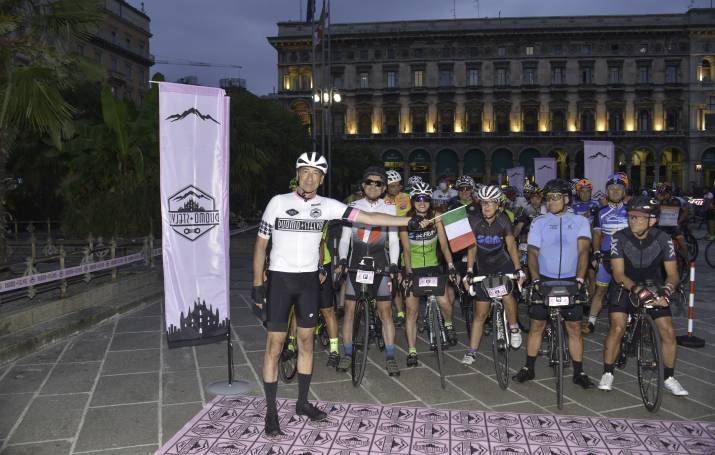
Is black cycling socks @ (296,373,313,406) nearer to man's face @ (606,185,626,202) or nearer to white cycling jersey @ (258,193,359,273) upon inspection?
white cycling jersey @ (258,193,359,273)

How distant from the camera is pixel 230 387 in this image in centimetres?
562

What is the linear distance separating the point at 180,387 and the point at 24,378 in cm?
167

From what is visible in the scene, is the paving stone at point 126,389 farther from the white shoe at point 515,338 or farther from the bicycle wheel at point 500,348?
the white shoe at point 515,338

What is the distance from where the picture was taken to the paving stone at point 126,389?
5270 mm

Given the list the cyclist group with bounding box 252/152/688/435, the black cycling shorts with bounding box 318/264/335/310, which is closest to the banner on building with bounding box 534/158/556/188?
the cyclist group with bounding box 252/152/688/435

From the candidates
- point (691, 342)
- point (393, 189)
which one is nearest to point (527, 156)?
point (691, 342)

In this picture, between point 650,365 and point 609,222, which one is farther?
point 609,222

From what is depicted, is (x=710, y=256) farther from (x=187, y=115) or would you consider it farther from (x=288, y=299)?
(x=187, y=115)

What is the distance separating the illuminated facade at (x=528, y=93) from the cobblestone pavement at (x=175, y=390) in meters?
53.0

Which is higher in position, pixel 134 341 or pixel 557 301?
pixel 557 301

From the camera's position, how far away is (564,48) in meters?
60.6

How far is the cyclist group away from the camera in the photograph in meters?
4.65

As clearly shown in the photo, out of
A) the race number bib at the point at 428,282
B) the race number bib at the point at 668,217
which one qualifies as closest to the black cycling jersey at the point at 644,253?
the race number bib at the point at 428,282

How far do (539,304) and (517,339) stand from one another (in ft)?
4.75
